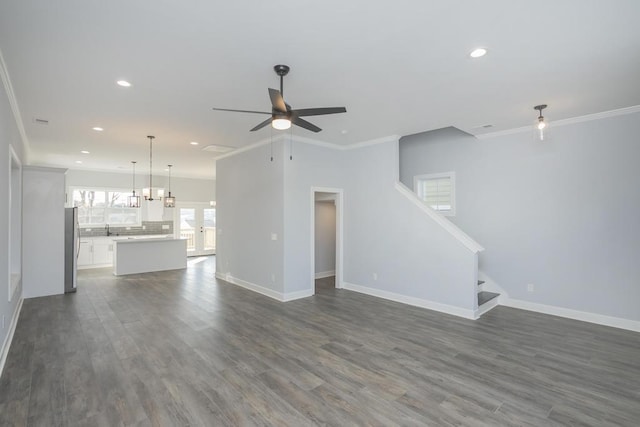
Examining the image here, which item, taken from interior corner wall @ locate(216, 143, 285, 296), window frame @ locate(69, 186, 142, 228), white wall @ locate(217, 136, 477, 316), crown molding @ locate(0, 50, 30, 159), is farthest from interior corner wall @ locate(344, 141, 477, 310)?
window frame @ locate(69, 186, 142, 228)

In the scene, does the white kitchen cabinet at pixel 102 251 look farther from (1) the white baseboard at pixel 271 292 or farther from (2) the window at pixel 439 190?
(2) the window at pixel 439 190

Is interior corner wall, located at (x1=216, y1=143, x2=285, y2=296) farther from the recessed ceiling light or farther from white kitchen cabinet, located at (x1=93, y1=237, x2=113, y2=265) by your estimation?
white kitchen cabinet, located at (x1=93, y1=237, x2=113, y2=265)

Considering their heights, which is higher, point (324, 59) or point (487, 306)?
point (324, 59)

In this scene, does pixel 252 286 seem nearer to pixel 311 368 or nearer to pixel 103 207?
pixel 311 368

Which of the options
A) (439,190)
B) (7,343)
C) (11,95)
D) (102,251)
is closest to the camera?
(7,343)

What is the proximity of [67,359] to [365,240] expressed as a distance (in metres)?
4.64

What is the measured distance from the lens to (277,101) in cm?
272

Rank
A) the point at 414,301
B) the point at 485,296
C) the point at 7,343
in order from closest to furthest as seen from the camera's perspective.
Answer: the point at 7,343 → the point at 485,296 → the point at 414,301

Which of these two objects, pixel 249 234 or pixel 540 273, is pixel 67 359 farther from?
pixel 540 273

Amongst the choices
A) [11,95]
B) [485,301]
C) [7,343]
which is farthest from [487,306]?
[11,95]

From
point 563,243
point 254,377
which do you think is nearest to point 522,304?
point 563,243

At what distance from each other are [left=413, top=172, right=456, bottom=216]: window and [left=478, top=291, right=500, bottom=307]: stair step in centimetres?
152

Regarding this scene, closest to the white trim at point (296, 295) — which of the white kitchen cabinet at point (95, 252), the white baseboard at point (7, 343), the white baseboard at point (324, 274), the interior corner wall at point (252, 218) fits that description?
the interior corner wall at point (252, 218)

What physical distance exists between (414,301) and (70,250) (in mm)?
6751
